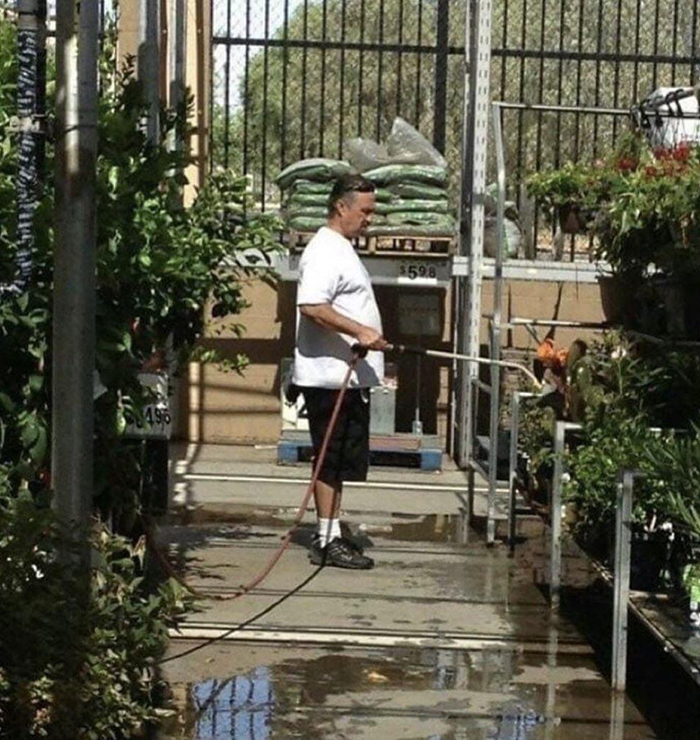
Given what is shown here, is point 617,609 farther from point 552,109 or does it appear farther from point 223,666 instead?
point 552,109

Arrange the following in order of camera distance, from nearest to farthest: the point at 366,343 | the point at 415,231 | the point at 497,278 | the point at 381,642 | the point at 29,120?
the point at 29,120
the point at 381,642
the point at 366,343
the point at 497,278
the point at 415,231

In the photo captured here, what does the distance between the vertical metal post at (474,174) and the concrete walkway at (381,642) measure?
7.01 feet

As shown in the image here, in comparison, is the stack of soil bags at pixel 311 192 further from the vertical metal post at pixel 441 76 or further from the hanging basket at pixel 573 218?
the hanging basket at pixel 573 218

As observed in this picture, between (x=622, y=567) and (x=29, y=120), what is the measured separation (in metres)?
2.56

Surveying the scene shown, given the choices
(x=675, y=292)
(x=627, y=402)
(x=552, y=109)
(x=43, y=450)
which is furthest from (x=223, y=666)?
(x=552, y=109)

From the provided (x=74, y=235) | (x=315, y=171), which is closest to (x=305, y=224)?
(x=315, y=171)

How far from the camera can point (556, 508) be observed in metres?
7.42

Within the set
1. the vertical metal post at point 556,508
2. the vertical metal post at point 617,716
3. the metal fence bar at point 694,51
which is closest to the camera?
the vertical metal post at point 617,716

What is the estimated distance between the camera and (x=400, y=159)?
40.2 ft

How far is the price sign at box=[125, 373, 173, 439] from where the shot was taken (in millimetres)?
6570

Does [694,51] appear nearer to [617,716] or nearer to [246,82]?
[246,82]

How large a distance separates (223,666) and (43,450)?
1.35 metres

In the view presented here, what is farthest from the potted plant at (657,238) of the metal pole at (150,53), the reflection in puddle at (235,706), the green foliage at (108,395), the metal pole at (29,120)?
the metal pole at (29,120)

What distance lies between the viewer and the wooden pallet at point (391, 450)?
12102 mm
